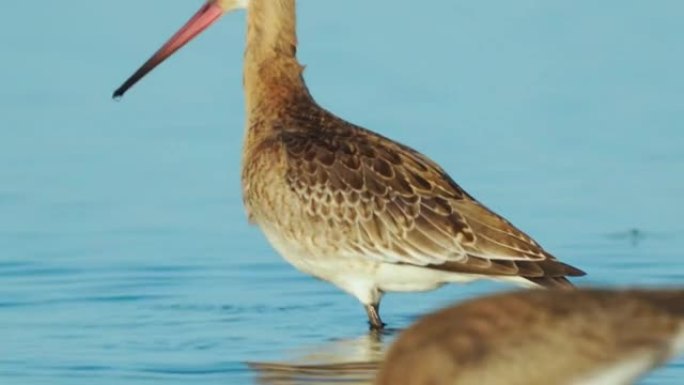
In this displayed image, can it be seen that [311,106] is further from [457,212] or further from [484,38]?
[484,38]

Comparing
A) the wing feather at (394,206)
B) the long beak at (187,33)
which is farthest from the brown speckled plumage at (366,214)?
the long beak at (187,33)

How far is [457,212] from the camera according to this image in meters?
11.7

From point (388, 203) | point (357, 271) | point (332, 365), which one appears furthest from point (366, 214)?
point (332, 365)

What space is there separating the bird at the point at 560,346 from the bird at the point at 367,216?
12.4ft

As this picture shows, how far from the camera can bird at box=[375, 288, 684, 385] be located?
24.8 ft

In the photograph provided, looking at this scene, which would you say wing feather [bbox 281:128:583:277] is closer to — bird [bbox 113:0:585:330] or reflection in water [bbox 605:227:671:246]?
bird [bbox 113:0:585:330]

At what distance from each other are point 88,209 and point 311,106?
7.64 ft

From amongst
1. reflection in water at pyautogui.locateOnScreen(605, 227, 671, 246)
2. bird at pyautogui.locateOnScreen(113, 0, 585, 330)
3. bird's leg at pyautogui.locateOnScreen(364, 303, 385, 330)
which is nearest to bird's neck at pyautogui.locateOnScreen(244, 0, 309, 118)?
bird at pyautogui.locateOnScreen(113, 0, 585, 330)

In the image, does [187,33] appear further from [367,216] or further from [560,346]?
[560,346]

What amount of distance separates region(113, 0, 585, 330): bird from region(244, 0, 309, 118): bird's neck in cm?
22

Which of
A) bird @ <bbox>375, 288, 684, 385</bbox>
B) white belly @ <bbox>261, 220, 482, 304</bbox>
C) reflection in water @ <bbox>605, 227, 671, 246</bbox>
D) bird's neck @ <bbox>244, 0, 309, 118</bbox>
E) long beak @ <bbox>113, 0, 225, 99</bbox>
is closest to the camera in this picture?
bird @ <bbox>375, 288, 684, 385</bbox>

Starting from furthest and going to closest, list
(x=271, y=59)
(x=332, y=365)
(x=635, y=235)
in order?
1. (x=635, y=235)
2. (x=271, y=59)
3. (x=332, y=365)

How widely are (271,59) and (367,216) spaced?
111cm

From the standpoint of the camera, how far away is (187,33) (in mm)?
13359
